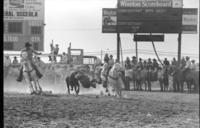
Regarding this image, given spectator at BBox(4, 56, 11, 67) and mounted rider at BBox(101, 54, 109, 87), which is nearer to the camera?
mounted rider at BBox(101, 54, 109, 87)

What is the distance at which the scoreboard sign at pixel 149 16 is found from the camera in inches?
1319

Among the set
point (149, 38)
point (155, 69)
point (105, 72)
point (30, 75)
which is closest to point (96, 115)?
point (30, 75)

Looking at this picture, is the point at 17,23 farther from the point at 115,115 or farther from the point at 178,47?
the point at 115,115

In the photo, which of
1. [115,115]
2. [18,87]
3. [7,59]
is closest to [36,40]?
[7,59]

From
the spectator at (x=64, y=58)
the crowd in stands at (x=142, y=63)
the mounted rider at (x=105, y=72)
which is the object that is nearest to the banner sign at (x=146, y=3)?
the crowd in stands at (x=142, y=63)

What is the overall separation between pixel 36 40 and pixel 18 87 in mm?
6121

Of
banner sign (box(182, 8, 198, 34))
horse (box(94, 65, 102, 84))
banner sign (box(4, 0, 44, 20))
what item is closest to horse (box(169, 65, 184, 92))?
horse (box(94, 65, 102, 84))

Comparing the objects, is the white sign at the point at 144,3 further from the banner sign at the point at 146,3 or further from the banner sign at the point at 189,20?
the banner sign at the point at 189,20

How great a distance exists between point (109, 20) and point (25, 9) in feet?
17.9

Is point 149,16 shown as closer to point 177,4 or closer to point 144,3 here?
point 144,3

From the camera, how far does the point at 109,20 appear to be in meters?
34.0

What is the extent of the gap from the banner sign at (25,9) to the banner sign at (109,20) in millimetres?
4402

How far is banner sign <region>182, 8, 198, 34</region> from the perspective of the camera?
33812 millimetres

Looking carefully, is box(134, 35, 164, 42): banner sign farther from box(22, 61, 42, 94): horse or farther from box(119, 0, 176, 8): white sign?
box(22, 61, 42, 94): horse
